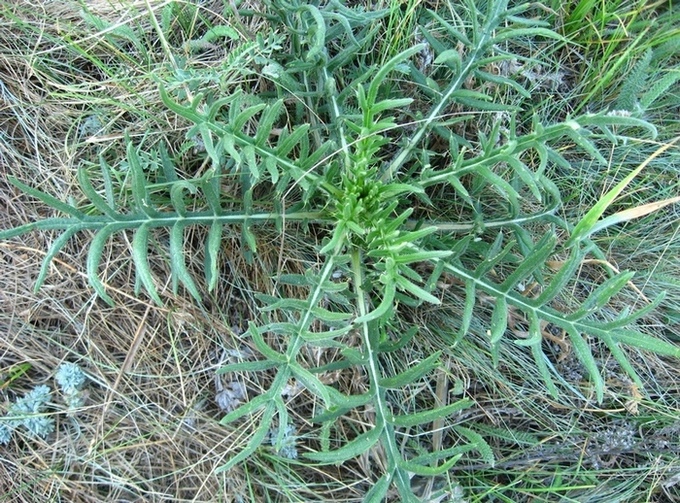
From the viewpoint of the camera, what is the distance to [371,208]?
185 cm

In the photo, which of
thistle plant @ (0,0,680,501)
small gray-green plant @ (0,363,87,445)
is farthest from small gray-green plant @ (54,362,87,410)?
thistle plant @ (0,0,680,501)

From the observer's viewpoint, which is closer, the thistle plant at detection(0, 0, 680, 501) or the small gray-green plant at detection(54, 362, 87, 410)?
the thistle plant at detection(0, 0, 680, 501)

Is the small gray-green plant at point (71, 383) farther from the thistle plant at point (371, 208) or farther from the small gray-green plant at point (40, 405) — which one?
the thistle plant at point (371, 208)

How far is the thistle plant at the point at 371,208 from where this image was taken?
168 cm

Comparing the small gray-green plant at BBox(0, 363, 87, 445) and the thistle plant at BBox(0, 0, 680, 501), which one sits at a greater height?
the thistle plant at BBox(0, 0, 680, 501)

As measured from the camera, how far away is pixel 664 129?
2.35m

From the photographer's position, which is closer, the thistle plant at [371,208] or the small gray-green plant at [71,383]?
the thistle plant at [371,208]

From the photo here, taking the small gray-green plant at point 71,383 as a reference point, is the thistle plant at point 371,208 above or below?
above

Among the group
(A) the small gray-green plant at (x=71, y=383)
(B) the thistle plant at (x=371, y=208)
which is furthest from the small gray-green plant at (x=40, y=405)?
(B) the thistle plant at (x=371, y=208)

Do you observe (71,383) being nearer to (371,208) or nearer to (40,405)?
(40,405)

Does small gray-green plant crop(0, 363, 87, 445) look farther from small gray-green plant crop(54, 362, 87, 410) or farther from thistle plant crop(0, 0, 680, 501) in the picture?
thistle plant crop(0, 0, 680, 501)

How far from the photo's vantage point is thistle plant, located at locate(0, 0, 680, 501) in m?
1.68

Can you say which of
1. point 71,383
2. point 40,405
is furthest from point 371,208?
point 40,405

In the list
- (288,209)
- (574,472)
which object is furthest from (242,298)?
(574,472)
